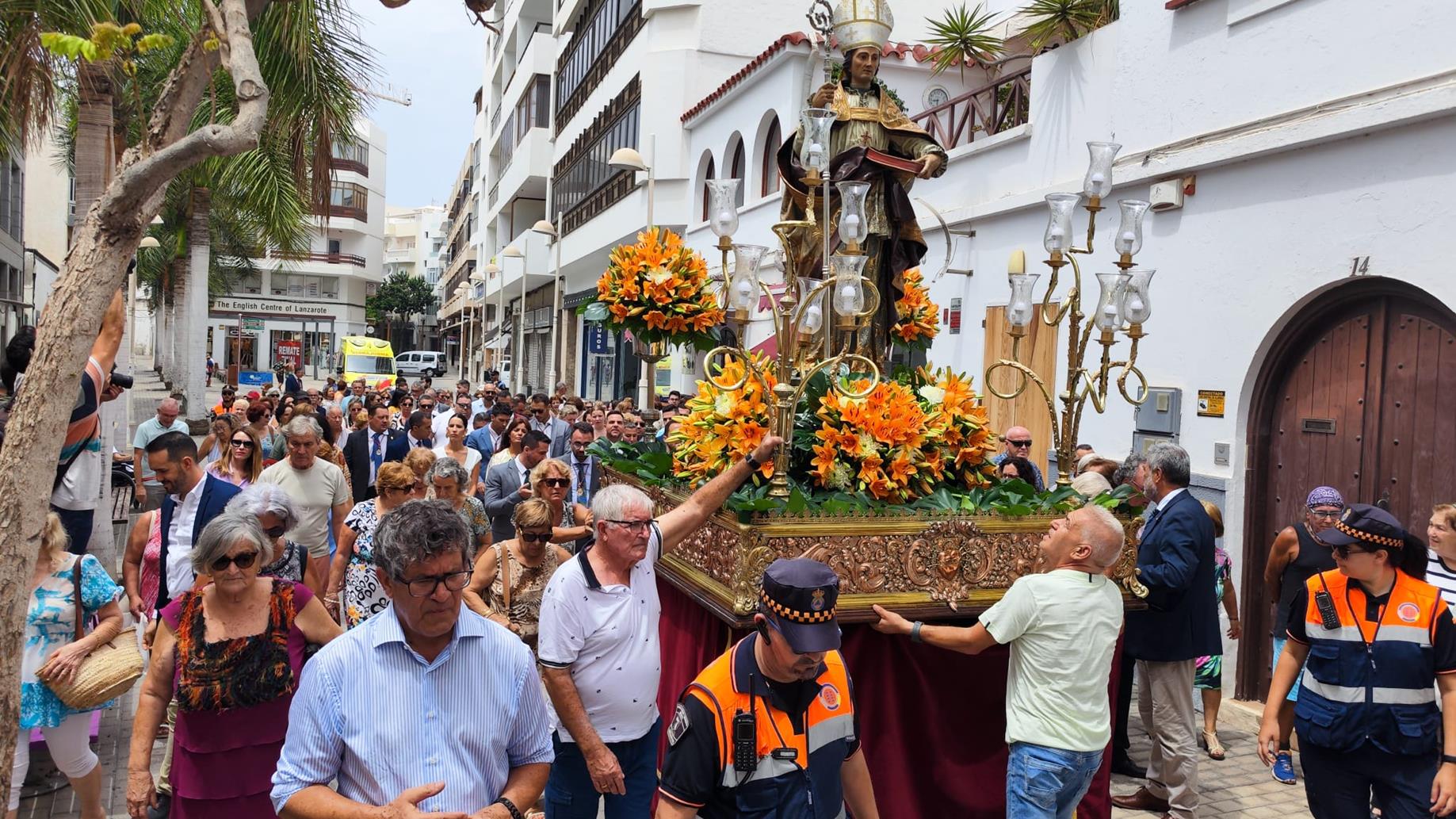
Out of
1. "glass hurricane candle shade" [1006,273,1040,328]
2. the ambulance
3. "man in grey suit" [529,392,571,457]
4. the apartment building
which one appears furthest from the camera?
the apartment building

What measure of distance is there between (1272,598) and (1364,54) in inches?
137

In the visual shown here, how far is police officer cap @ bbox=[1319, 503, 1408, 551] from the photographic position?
4.23 meters

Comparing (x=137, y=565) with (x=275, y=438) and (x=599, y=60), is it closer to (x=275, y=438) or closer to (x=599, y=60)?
(x=275, y=438)

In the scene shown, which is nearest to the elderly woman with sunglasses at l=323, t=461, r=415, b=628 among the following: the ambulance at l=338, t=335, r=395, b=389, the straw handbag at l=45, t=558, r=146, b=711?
the straw handbag at l=45, t=558, r=146, b=711

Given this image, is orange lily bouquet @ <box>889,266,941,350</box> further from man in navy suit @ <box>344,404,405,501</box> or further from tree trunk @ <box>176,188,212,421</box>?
tree trunk @ <box>176,188,212,421</box>

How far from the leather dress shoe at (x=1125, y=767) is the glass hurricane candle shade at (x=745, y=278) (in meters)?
3.75

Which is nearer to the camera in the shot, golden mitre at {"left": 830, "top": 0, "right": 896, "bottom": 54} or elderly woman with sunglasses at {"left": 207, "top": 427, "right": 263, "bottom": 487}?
golden mitre at {"left": 830, "top": 0, "right": 896, "bottom": 54}

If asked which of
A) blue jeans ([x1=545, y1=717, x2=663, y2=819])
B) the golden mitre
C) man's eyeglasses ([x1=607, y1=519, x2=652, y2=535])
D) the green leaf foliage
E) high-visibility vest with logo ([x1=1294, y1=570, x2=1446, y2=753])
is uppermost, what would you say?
the green leaf foliage

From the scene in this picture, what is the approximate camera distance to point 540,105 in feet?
109

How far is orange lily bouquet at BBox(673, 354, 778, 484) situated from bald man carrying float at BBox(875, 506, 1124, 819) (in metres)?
1.30

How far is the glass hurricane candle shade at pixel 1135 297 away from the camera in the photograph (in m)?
5.48

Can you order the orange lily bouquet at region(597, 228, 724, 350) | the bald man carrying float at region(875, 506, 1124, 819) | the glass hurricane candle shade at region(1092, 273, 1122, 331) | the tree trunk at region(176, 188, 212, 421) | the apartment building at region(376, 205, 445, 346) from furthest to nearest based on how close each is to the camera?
the apartment building at region(376, 205, 445, 346)
the tree trunk at region(176, 188, 212, 421)
the orange lily bouquet at region(597, 228, 724, 350)
the glass hurricane candle shade at region(1092, 273, 1122, 331)
the bald man carrying float at region(875, 506, 1124, 819)

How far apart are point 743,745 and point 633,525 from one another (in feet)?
3.90

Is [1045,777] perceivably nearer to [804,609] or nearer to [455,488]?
[804,609]
